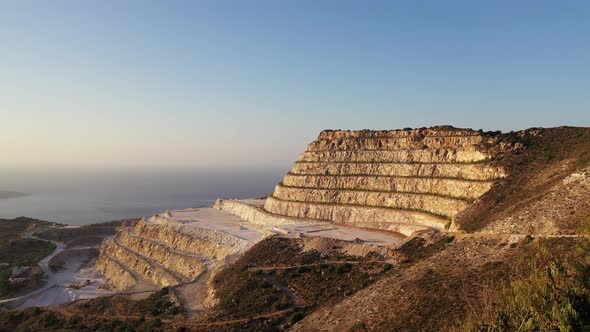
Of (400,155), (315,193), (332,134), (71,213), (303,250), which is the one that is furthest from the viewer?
(71,213)

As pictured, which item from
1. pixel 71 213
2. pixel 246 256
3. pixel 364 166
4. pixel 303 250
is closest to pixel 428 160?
pixel 364 166

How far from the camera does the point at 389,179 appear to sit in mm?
61688

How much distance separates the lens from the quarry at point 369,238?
29.7m

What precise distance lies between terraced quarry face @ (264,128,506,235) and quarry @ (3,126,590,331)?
0.21m

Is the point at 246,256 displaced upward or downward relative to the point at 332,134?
downward

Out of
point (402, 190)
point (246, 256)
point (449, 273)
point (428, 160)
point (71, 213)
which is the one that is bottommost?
point (71, 213)

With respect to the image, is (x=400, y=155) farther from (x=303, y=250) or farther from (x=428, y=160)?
(x=303, y=250)

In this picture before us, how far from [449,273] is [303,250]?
20.7 m

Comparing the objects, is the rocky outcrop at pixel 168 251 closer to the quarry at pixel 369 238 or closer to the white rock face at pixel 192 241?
the white rock face at pixel 192 241

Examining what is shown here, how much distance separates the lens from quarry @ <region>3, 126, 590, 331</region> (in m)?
29.7

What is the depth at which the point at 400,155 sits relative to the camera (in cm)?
6431

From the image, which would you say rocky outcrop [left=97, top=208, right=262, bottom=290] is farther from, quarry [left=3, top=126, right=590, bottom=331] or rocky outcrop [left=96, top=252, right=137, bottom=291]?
quarry [left=3, top=126, right=590, bottom=331]

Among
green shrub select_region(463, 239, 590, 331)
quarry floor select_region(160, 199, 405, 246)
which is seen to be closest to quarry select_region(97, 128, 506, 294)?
quarry floor select_region(160, 199, 405, 246)

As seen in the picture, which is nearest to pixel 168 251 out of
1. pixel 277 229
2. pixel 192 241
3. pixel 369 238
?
pixel 192 241
